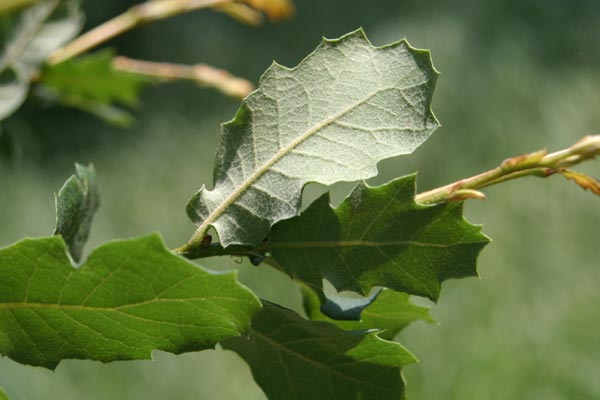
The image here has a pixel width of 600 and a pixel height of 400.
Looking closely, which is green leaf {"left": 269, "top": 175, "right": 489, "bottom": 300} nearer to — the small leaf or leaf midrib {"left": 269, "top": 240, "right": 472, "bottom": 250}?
leaf midrib {"left": 269, "top": 240, "right": 472, "bottom": 250}

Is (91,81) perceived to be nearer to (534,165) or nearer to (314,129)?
(314,129)

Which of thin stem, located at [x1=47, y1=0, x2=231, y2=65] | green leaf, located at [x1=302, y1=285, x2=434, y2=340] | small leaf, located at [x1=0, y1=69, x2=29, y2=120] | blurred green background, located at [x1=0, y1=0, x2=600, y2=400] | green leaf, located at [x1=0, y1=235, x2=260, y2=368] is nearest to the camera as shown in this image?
green leaf, located at [x1=0, y1=235, x2=260, y2=368]

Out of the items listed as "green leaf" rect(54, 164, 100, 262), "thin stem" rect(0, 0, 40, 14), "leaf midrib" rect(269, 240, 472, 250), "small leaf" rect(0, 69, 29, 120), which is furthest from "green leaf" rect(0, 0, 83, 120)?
"leaf midrib" rect(269, 240, 472, 250)

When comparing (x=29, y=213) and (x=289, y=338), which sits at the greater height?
(x=29, y=213)

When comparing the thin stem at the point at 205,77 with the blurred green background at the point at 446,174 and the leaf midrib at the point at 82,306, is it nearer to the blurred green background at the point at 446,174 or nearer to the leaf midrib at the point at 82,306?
the blurred green background at the point at 446,174

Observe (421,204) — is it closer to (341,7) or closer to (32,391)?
(32,391)

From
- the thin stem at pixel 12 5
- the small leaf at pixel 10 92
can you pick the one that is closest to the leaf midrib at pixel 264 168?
the thin stem at pixel 12 5

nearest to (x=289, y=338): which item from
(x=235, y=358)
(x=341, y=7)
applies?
(x=235, y=358)
